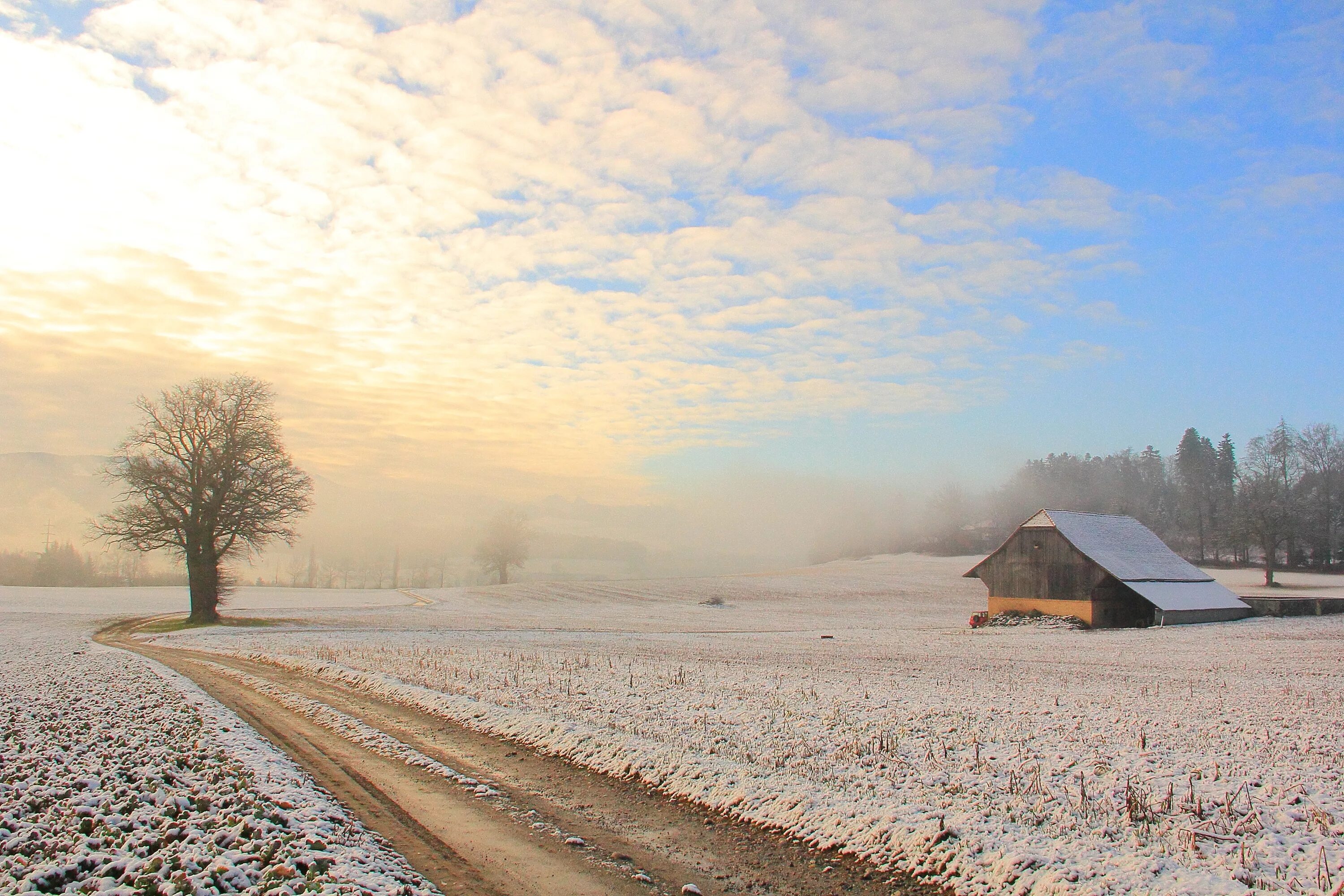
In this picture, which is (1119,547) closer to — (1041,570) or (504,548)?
(1041,570)

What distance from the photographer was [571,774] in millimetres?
9883

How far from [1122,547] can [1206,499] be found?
240 ft

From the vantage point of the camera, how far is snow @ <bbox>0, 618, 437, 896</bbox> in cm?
609

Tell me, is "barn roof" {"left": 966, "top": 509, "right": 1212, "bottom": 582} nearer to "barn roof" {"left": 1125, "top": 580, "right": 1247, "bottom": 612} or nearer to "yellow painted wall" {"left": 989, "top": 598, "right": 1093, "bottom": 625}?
"barn roof" {"left": 1125, "top": 580, "right": 1247, "bottom": 612}

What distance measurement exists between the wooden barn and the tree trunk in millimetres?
47099

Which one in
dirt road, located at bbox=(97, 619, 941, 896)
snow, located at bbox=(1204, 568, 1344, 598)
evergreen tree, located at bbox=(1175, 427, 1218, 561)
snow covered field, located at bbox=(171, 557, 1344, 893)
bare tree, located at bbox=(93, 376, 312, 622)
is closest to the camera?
dirt road, located at bbox=(97, 619, 941, 896)

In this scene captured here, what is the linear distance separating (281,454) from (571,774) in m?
42.0

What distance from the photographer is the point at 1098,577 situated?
147 ft

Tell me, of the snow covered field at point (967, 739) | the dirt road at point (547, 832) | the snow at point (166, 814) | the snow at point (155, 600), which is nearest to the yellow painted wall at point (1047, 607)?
the snow covered field at point (967, 739)

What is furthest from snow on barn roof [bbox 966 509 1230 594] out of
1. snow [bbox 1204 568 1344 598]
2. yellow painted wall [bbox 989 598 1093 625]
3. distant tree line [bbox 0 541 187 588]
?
distant tree line [bbox 0 541 187 588]

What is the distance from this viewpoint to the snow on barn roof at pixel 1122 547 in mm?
46094

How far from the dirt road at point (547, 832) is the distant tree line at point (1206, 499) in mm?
84399

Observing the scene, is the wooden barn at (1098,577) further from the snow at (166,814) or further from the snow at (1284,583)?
the snow at (166,814)

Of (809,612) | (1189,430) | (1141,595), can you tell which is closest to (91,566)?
(809,612)
